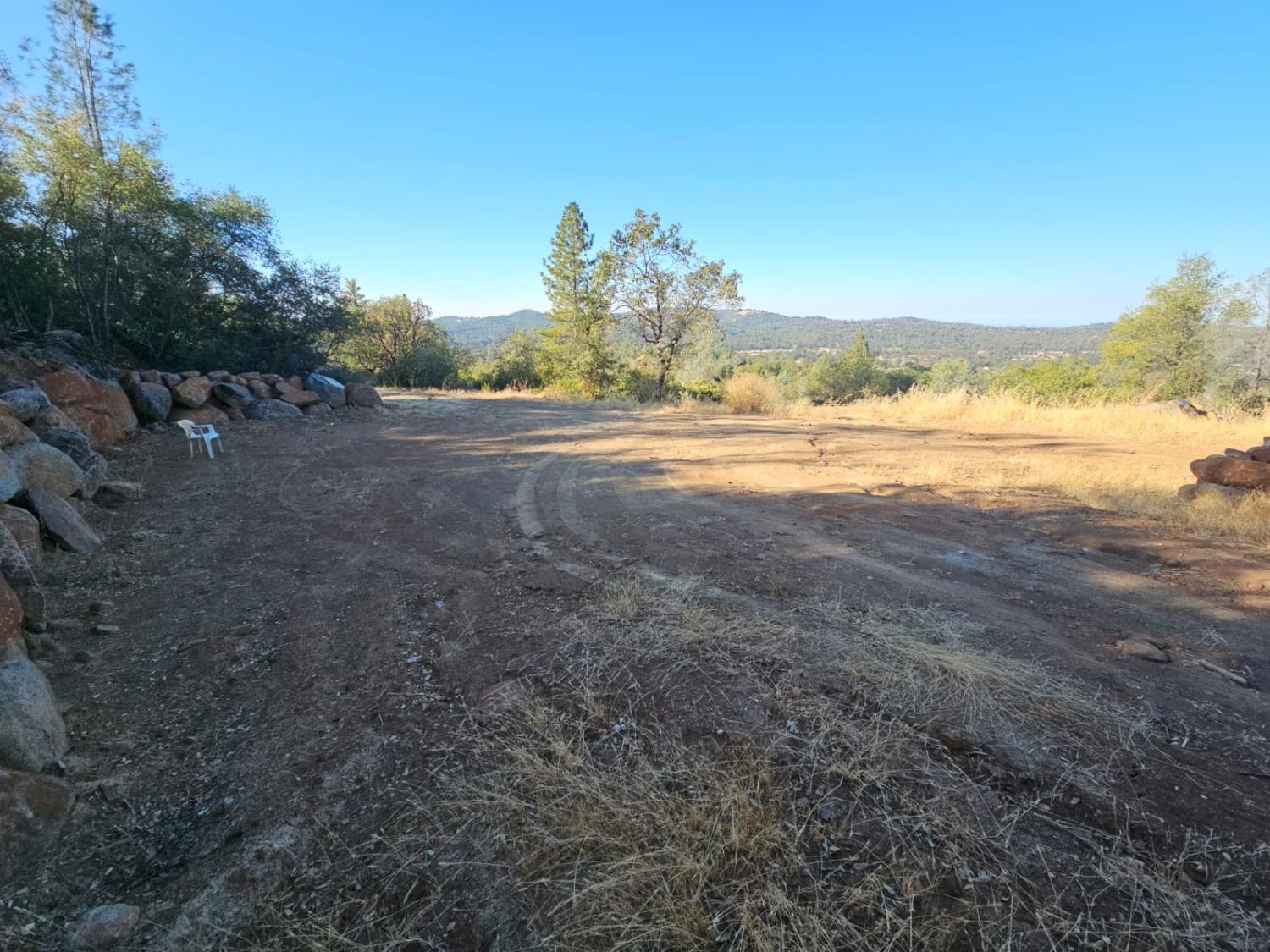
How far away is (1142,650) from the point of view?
114 inches

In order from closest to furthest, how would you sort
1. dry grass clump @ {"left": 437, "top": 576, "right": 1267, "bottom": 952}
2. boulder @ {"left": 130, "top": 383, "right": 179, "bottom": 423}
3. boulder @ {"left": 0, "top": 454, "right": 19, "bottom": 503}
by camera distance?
1. dry grass clump @ {"left": 437, "top": 576, "right": 1267, "bottom": 952}
2. boulder @ {"left": 0, "top": 454, "right": 19, "bottom": 503}
3. boulder @ {"left": 130, "top": 383, "right": 179, "bottom": 423}

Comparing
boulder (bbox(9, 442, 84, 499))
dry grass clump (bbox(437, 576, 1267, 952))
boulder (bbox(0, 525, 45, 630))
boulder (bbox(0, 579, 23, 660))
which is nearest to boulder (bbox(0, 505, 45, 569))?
boulder (bbox(0, 525, 45, 630))

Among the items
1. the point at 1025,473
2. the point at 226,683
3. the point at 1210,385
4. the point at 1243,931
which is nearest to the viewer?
the point at 1243,931

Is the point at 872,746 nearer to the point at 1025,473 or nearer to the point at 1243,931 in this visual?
the point at 1243,931

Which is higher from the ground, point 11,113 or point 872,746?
point 11,113

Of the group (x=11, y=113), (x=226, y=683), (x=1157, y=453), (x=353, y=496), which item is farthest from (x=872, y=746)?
(x=11, y=113)

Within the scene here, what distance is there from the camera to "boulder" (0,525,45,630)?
257 cm

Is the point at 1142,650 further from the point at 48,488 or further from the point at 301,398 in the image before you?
the point at 301,398

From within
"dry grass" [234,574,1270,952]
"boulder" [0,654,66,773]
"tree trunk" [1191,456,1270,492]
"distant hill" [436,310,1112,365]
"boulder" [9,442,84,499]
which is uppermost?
"distant hill" [436,310,1112,365]

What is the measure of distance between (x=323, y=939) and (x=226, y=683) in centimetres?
172

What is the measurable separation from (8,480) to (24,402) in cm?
266

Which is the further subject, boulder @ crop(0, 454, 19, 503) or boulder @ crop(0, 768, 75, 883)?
boulder @ crop(0, 454, 19, 503)

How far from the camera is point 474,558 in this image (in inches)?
173

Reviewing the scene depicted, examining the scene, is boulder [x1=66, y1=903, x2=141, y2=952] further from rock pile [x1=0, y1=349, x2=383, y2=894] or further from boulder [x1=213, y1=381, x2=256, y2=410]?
boulder [x1=213, y1=381, x2=256, y2=410]
